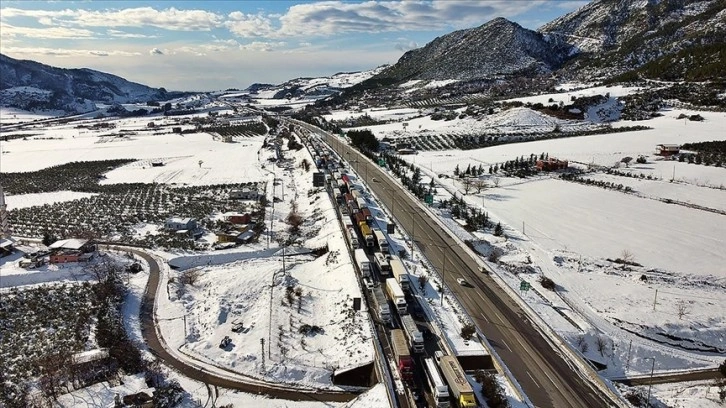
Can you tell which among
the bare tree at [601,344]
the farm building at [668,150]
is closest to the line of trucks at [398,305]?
the bare tree at [601,344]

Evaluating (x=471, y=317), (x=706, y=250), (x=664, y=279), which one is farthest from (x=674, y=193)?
(x=471, y=317)

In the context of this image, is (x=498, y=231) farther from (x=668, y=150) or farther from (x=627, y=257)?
(x=668, y=150)

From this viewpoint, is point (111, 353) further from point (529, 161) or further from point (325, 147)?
point (325, 147)

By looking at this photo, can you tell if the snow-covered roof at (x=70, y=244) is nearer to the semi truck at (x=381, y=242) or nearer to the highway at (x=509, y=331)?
the semi truck at (x=381, y=242)

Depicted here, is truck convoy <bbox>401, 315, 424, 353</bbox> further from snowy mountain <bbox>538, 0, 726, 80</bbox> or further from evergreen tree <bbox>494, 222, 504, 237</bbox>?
snowy mountain <bbox>538, 0, 726, 80</bbox>

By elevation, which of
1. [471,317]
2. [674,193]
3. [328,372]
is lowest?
[328,372]

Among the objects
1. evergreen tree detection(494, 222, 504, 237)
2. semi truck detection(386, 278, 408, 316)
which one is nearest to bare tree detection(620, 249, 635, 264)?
evergreen tree detection(494, 222, 504, 237)
